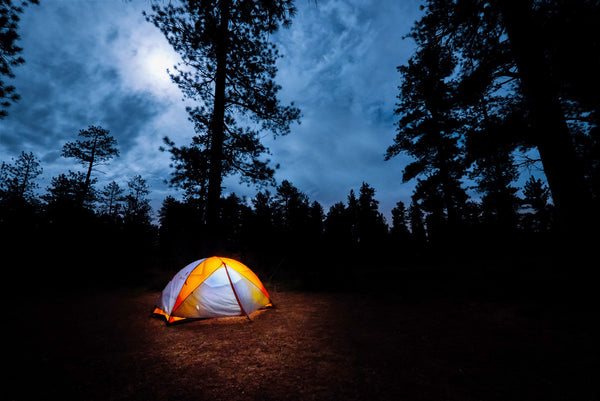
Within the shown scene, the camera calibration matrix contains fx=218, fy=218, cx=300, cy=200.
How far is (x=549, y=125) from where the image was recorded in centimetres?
512

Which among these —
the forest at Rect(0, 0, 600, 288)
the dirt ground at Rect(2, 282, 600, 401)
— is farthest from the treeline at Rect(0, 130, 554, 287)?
the dirt ground at Rect(2, 282, 600, 401)

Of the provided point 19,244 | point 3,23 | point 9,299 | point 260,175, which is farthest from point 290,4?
point 19,244

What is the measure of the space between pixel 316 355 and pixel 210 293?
133 inches

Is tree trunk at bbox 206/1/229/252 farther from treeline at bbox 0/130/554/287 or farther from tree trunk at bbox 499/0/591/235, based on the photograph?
tree trunk at bbox 499/0/591/235

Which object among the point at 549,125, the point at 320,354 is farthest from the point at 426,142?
the point at 320,354

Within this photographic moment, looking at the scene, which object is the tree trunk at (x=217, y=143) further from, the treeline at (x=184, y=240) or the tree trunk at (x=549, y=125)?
the tree trunk at (x=549, y=125)

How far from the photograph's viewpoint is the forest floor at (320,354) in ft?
9.35

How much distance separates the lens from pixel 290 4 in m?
6.45

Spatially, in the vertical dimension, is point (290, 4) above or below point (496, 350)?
above

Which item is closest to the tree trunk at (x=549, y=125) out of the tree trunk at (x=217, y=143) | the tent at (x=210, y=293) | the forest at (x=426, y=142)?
the forest at (x=426, y=142)

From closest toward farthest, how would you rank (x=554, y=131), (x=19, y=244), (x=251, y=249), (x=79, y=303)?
(x=554, y=131), (x=79, y=303), (x=19, y=244), (x=251, y=249)

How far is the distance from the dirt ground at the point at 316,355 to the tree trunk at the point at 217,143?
372 centimetres

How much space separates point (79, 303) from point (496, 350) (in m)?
11.6

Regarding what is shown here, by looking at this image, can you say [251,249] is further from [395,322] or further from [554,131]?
[554,131]
